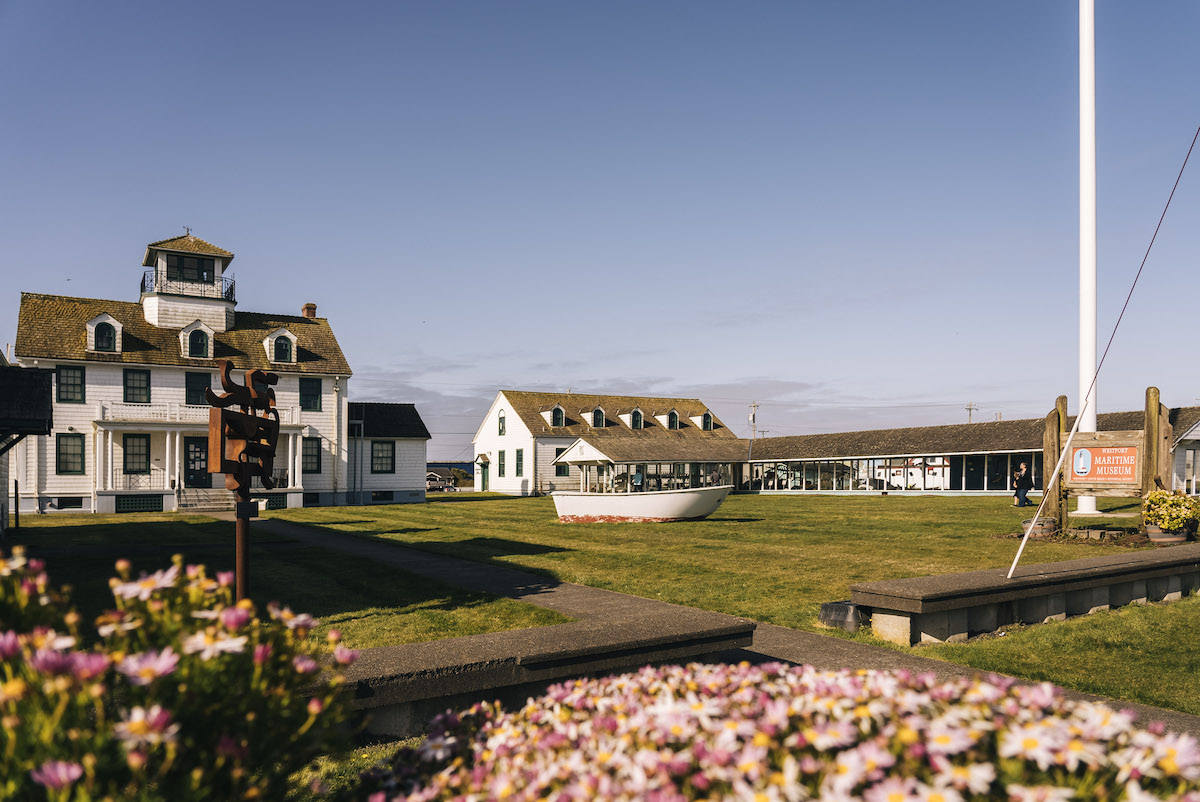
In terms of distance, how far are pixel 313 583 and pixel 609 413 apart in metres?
42.9

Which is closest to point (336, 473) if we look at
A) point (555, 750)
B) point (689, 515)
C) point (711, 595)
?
point (689, 515)

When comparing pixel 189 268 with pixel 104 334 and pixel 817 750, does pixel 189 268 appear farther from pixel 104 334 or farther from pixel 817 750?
pixel 817 750

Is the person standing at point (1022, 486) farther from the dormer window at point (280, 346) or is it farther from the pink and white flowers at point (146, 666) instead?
the pink and white flowers at point (146, 666)

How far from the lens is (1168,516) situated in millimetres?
16984

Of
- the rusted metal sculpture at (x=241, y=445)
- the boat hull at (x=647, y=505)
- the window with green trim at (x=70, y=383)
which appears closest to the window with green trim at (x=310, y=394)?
the window with green trim at (x=70, y=383)

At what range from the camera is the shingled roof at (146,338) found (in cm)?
3312

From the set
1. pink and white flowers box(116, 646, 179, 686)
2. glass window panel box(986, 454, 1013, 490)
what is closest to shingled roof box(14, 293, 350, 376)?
pink and white flowers box(116, 646, 179, 686)

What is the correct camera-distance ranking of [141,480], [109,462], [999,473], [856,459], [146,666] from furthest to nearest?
1. [856,459]
2. [999,473]
3. [141,480]
4. [109,462]
5. [146,666]

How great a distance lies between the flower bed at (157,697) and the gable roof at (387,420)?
40.1m

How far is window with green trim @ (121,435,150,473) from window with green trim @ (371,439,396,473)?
1053cm

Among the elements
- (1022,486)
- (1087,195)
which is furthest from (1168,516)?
(1022,486)

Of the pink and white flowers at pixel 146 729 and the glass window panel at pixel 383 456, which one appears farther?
the glass window panel at pixel 383 456

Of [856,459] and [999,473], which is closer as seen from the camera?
[999,473]

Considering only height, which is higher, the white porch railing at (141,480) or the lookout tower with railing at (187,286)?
the lookout tower with railing at (187,286)
